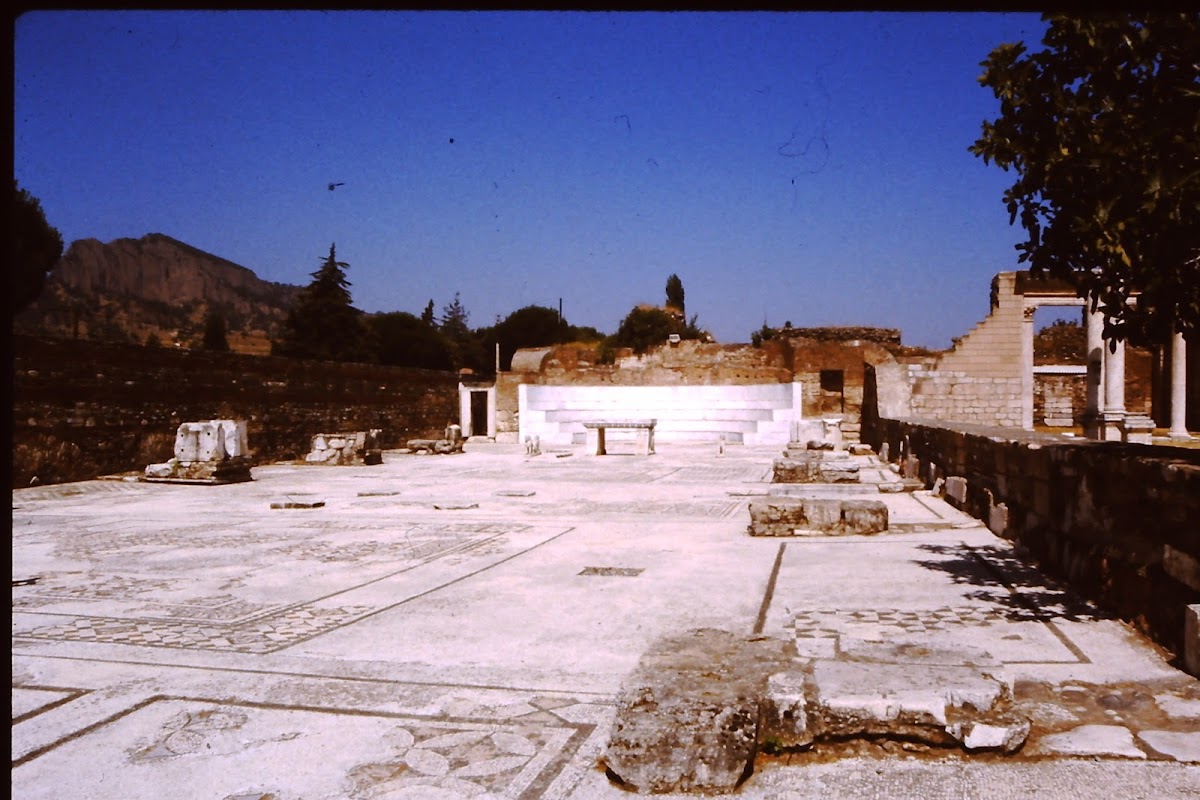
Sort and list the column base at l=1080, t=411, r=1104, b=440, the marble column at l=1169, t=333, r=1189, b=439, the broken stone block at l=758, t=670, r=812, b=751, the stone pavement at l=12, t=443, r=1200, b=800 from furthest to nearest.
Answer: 1. the marble column at l=1169, t=333, r=1189, b=439
2. the column base at l=1080, t=411, r=1104, b=440
3. the broken stone block at l=758, t=670, r=812, b=751
4. the stone pavement at l=12, t=443, r=1200, b=800

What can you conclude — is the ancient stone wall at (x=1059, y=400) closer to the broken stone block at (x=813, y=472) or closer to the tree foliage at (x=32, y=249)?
the broken stone block at (x=813, y=472)

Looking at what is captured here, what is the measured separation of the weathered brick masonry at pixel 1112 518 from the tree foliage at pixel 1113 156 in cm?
96

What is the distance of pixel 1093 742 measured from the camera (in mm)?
3311

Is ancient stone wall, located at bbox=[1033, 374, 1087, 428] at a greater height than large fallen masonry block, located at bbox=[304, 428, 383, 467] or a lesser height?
greater

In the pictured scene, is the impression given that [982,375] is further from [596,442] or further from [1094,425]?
[596,442]

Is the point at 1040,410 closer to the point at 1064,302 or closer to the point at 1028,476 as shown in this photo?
the point at 1064,302

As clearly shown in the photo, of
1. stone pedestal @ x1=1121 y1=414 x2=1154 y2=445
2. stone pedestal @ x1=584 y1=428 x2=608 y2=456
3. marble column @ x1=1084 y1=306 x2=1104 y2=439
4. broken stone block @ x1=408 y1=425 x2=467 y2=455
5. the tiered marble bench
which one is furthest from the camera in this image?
broken stone block @ x1=408 y1=425 x2=467 y2=455

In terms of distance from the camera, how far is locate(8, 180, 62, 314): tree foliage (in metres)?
30.0

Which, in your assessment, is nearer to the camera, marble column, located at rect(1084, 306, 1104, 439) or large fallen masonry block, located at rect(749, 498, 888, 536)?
large fallen masonry block, located at rect(749, 498, 888, 536)

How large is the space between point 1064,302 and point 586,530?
61.9 ft

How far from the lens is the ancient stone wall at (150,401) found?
15.2 m

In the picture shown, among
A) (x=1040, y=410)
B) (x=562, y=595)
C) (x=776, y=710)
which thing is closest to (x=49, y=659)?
(x=562, y=595)

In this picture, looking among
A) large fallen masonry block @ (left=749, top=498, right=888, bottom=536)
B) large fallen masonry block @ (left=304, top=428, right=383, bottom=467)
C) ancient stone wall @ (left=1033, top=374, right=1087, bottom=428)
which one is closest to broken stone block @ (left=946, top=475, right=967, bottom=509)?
large fallen masonry block @ (left=749, top=498, right=888, bottom=536)

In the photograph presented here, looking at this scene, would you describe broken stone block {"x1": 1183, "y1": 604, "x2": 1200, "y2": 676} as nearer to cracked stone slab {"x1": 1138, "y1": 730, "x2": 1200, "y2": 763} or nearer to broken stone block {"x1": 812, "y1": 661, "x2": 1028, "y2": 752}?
cracked stone slab {"x1": 1138, "y1": 730, "x2": 1200, "y2": 763}
